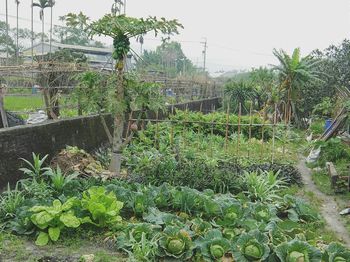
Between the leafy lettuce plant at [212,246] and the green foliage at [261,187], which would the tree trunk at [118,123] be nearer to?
the green foliage at [261,187]

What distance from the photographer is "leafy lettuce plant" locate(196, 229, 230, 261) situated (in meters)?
3.96

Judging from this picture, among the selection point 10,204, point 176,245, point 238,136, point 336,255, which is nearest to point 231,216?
point 176,245

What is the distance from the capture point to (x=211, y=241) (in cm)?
405

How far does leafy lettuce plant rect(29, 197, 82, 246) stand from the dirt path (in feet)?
10.6

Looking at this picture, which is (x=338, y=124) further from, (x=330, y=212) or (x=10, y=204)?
(x=10, y=204)

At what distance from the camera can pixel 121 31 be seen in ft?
21.0

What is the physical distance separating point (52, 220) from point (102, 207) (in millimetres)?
532

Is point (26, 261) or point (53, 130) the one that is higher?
point (53, 130)

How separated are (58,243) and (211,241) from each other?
1.57 metres

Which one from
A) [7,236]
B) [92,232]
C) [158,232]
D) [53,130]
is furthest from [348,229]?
[53,130]

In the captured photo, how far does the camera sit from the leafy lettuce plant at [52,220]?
421cm

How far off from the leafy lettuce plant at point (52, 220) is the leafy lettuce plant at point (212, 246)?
131 centimetres

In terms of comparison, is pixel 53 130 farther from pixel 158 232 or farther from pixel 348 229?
pixel 348 229

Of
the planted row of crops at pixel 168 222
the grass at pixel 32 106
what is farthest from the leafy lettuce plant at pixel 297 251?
the grass at pixel 32 106
